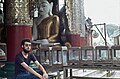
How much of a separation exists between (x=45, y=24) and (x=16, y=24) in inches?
94.2

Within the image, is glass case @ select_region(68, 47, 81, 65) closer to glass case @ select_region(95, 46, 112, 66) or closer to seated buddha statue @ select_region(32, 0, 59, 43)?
glass case @ select_region(95, 46, 112, 66)

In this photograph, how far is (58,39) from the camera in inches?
265

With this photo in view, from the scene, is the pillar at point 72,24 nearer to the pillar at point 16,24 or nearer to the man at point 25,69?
the pillar at point 16,24

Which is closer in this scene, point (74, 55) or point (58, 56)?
point (58, 56)

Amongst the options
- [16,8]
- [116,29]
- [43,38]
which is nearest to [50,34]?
[43,38]

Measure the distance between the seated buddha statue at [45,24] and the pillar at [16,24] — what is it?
213 centimetres

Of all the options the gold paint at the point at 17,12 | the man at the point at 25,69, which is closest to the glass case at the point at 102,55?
the gold paint at the point at 17,12

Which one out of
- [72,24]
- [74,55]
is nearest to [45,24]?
[72,24]

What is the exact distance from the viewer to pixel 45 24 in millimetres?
6242

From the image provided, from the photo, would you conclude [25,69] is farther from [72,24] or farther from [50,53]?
[72,24]

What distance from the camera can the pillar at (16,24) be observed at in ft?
12.5

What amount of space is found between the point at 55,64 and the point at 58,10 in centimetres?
423

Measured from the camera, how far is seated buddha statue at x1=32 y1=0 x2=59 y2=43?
6203 mm

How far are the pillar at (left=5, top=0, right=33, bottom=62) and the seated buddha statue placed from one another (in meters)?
2.13
